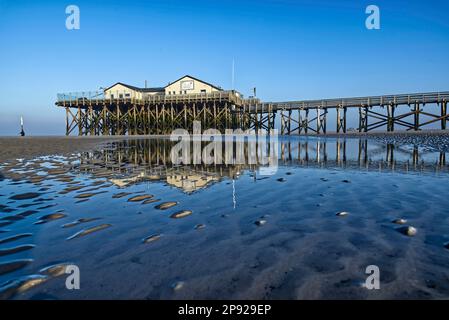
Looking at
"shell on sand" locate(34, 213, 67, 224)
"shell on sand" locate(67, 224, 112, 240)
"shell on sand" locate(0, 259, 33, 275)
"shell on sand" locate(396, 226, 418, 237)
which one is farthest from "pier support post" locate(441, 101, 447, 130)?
"shell on sand" locate(0, 259, 33, 275)

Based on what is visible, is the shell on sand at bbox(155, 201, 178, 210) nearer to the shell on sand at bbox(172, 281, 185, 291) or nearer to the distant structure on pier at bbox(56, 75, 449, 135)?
the shell on sand at bbox(172, 281, 185, 291)

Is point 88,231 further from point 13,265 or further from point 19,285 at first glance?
point 19,285

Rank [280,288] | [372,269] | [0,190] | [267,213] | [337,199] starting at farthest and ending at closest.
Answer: [0,190], [337,199], [267,213], [372,269], [280,288]

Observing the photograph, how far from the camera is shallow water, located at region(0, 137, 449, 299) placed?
2041 mm

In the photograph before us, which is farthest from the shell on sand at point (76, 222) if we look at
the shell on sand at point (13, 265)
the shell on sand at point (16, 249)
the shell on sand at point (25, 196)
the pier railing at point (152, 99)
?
the pier railing at point (152, 99)

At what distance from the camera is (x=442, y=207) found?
3932 millimetres

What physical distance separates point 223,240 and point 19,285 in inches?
73.6

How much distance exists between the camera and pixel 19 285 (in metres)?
2.06

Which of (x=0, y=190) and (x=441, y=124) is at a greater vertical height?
(x=441, y=124)

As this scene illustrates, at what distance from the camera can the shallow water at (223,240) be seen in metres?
2.04

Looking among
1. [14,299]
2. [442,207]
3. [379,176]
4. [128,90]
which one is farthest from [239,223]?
[128,90]

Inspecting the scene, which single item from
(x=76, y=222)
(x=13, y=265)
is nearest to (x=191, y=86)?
(x=76, y=222)

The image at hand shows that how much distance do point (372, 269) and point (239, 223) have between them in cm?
164

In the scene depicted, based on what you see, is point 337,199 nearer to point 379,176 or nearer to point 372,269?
point 372,269
